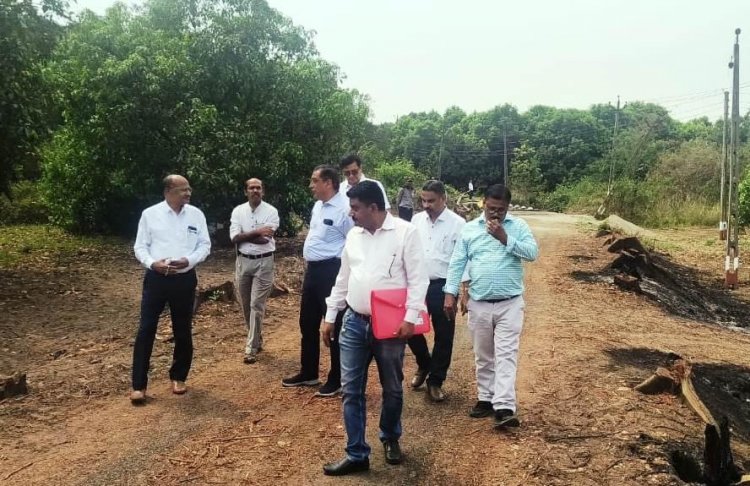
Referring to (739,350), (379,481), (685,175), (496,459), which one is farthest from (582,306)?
(685,175)

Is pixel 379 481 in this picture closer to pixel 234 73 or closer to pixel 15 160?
pixel 15 160

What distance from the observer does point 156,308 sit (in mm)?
5340

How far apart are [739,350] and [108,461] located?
8.04 metres

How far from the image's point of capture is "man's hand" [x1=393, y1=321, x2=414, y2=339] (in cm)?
383

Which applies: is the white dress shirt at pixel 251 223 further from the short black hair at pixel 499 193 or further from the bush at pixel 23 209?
the bush at pixel 23 209

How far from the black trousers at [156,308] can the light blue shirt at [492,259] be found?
228cm

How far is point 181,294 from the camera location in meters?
5.43

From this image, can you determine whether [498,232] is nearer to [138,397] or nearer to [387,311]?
[387,311]

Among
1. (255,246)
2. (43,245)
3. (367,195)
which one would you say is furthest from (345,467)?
(43,245)

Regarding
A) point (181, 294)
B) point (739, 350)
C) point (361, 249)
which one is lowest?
point (739, 350)

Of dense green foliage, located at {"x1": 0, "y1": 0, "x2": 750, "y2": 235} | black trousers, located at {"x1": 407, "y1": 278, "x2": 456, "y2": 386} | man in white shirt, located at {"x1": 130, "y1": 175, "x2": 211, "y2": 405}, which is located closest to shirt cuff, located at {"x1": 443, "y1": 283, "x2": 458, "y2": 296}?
black trousers, located at {"x1": 407, "y1": 278, "x2": 456, "y2": 386}

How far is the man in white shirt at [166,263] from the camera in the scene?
5.31 meters

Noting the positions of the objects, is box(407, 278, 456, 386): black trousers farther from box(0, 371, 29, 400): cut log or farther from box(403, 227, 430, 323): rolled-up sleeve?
box(0, 371, 29, 400): cut log

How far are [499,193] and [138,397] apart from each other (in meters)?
3.45
